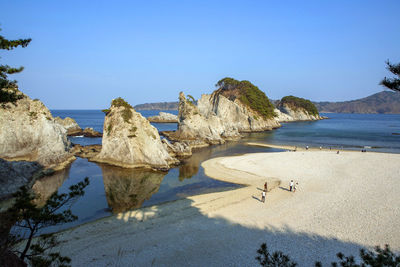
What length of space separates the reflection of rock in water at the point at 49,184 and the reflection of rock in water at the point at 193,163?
586 inches

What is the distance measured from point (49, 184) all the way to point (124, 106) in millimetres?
16763

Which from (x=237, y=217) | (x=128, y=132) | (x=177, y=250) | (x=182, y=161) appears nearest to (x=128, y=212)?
(x=177, y=250)

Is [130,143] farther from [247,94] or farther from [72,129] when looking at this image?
[247,94]

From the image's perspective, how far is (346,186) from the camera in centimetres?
2666

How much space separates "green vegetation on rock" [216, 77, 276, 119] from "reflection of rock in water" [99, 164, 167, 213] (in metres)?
81.5

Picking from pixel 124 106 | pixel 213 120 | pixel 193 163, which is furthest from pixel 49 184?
pixel 213 120

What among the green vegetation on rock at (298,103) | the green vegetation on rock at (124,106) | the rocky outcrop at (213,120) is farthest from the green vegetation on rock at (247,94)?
the green vegetation on rock at (124,106)

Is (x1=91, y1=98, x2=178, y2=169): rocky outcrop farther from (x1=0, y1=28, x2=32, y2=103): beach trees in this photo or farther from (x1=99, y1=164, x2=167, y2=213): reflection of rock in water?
(x1=0, y1=28, x2=32, y2=103): beach trees

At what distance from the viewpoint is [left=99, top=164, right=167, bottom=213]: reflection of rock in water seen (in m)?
23.0

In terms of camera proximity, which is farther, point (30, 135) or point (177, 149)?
point (177, 149)

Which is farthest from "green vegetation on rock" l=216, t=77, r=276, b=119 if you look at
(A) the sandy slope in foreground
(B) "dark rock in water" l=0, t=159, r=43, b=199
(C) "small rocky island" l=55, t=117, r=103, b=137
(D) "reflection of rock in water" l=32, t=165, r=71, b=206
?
(B) "dark rock in water" l=0, t=159, r=43, b=199

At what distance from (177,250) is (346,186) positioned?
21.9 meters

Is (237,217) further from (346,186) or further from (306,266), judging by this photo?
(346,186)

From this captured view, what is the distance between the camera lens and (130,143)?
36125 millimetres
